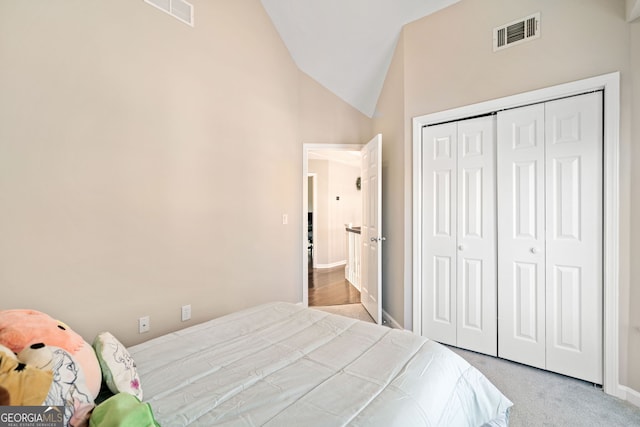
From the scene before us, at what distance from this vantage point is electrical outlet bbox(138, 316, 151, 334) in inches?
82.0

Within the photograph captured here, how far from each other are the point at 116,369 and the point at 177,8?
256 cm

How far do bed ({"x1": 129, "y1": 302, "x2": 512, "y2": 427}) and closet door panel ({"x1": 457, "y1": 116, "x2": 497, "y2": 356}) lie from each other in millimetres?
1185

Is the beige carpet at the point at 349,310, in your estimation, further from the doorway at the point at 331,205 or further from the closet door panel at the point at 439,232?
the doorway at the point at 331,205

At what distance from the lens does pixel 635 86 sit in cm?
183

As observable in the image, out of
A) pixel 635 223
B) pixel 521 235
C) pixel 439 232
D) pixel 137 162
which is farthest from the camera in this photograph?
pixel 439 232

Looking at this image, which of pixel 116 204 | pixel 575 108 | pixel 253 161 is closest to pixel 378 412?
pixel 116 204

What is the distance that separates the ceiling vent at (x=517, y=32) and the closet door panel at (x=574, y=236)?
1.78 ft

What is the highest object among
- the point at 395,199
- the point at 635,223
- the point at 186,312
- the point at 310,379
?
the point at 395,199

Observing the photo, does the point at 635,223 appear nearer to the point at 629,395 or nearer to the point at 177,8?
the point at 629,395

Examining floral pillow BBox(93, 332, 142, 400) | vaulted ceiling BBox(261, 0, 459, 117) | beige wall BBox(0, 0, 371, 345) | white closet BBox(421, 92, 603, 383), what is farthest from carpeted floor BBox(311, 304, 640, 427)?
vaulted ceiling BBox(261, 0, 459, 117)

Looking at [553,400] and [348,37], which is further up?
[348,37]
